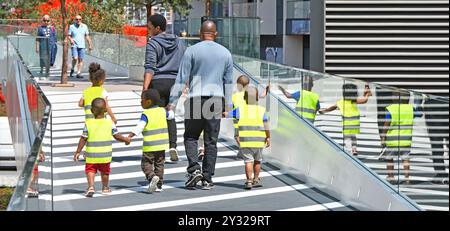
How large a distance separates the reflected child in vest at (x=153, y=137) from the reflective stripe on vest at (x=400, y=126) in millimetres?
2516

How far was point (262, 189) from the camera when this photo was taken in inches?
526

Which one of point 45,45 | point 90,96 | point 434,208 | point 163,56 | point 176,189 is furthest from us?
point 45,45

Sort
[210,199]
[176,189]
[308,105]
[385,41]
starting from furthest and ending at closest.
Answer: [385,41] < [308,105] < [176,189] < [210,199]

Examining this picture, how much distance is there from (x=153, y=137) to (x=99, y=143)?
0.63m

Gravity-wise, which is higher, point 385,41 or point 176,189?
point 385,41

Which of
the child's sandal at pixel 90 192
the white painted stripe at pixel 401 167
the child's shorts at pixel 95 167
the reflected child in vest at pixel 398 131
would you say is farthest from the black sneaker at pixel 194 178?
the reflected child in vest at pixel 398 131

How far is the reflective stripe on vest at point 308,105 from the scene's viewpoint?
14.9 m

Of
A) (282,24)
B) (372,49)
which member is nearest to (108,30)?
(282,24)

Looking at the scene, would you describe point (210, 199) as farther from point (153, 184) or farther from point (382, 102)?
point (382, 102)

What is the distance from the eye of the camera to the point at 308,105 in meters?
15.0

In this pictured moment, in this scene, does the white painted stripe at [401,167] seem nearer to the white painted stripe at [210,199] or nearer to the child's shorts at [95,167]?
the white painted stripe at [210,199]

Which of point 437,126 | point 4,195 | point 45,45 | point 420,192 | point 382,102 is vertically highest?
point 45,45

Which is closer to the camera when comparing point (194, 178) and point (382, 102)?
point (382, 102)

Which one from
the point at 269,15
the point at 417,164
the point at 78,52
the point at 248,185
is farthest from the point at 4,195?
the point at 269,15
